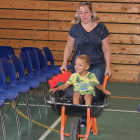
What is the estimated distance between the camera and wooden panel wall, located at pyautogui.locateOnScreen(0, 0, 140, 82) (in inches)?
310

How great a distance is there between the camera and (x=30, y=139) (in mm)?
3277

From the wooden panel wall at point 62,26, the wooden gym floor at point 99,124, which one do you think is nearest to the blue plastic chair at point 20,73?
the wooden gym floor at point 99,124

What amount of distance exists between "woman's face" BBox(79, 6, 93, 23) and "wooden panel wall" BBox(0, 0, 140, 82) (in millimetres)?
4840

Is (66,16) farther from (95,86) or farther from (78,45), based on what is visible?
(95,86)

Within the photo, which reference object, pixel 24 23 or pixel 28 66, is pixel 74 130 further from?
pixel 24 23

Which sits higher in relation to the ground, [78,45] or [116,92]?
[78,45]

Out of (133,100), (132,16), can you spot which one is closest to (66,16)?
(132,16)

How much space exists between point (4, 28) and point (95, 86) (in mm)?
6189

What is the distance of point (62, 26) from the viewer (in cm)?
812

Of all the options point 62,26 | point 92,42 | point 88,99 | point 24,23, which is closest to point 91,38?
point 92,42

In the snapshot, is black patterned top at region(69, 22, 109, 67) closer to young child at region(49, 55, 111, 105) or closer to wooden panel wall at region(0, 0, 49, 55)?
young child at region(49, 55, 111, 105)

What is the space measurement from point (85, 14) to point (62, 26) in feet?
16.4

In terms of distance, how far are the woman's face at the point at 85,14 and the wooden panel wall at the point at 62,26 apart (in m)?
4.84

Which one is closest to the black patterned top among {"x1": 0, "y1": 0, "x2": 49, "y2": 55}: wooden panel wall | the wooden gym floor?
the wooden gym floor
